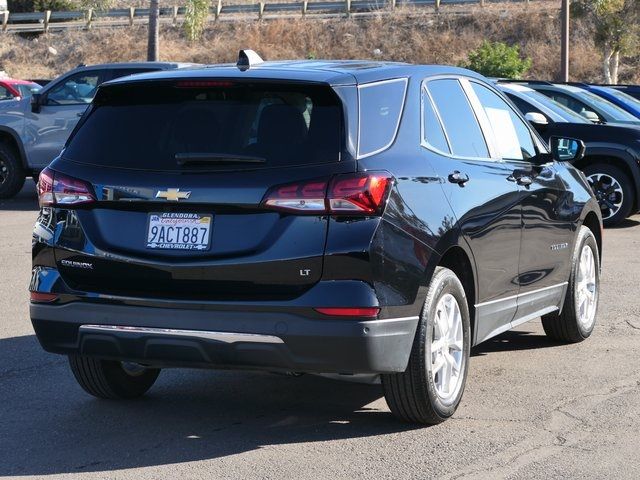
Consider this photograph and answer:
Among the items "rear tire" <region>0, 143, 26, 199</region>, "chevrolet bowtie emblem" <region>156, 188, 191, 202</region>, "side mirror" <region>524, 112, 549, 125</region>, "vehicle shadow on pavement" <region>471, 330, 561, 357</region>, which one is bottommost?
"rear tire" <region>0, 143, 26, 199</region>

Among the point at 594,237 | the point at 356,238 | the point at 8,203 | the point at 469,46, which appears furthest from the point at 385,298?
the point at 469,46

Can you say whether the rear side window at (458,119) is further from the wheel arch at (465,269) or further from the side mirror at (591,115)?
the side mirror at (591,115)

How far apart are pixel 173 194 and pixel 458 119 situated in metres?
1.84

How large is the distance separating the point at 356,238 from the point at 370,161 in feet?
→ 1.31

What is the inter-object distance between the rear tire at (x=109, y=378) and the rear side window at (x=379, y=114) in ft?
6.21

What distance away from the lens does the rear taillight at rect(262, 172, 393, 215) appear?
5.25 meters

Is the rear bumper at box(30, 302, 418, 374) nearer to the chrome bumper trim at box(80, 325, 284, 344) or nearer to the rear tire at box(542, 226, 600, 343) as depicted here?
the chrome bumper trim at box(80, 325, 284, 344)

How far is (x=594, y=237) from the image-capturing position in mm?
8398

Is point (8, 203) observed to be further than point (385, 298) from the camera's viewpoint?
Yes

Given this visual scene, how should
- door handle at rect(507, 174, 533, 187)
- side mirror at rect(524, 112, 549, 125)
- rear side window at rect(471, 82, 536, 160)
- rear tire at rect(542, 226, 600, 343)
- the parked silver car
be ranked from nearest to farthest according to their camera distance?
door handle at rect(507, 174, 533, 187), rear side window at rect(471, 82, 536, 160), rear tire at rect(542, 226, 600, 343), side mirror at rect(524, 112, 549, 125), the parked silver car

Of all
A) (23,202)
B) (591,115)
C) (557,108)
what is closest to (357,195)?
(557,108)

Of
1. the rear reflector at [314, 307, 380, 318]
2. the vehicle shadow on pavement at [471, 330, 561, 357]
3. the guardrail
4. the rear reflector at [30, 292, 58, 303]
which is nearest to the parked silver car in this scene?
the vehicle shadow on pavement at [471, 330, 561, 357]

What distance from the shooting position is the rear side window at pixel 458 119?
6.35 m

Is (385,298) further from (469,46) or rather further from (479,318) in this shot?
(469,46)
